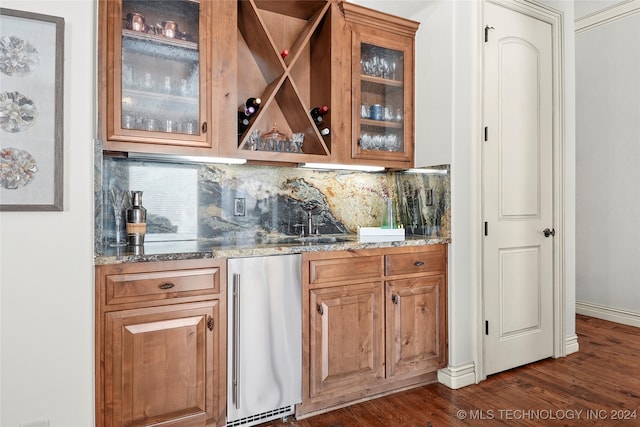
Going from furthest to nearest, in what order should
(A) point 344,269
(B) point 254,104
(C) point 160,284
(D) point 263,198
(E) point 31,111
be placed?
(D) point 263,198 → (B) point 254,104 → (A) point 344,269 → (C) point 160,284 → (E) point 31,111

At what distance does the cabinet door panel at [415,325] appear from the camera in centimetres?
240

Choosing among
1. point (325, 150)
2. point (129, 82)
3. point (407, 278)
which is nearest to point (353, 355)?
point (407, 278)

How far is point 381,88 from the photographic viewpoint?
276cm

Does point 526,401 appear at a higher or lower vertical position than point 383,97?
lower

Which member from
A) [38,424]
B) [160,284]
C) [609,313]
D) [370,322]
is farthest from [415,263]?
[609,313]

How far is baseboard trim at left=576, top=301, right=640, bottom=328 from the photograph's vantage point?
3.81 metres

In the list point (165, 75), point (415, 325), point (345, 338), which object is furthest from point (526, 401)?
point (165, 75)

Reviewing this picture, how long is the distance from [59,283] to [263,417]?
1.18 m

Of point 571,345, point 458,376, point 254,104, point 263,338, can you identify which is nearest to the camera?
point 263,338

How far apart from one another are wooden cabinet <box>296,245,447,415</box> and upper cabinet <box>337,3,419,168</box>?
2.30ft

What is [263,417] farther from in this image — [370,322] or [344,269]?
[344,269]

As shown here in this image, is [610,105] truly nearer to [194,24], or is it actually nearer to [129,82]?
[194,24]

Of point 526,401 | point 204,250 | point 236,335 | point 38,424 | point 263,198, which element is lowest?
point 526,401

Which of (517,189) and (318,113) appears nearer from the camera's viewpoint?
(318,113)
